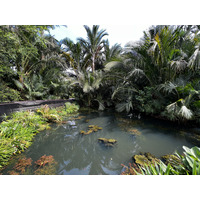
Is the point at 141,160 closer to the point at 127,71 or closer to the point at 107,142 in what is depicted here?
the point at 107,142

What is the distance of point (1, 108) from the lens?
3623 millimetres

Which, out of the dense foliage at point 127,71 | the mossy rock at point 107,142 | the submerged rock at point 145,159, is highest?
the dense foliage at point 127,71

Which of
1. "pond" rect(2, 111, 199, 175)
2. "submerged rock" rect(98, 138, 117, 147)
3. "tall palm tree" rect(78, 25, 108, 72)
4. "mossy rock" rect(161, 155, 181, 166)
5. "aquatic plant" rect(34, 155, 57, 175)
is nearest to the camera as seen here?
"mossy rock" rect(161, 155, 181, 166)

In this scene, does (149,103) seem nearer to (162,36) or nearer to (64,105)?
(162,36)

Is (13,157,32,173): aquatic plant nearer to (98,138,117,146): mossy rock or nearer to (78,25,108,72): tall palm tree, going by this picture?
(98,138,117,146): mossy rock

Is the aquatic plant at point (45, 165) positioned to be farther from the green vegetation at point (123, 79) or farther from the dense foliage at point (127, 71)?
the dense foliage at point (127, 71)

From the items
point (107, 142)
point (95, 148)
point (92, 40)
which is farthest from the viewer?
point (92, 40)

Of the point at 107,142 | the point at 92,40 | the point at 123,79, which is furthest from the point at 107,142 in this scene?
the point at 92,40

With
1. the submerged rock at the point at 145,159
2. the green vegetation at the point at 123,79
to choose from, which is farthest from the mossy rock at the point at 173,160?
the submerged rock at the point at 145,159

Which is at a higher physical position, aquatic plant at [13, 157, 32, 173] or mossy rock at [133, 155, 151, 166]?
aquatic plant at [13, 157, 32, 173]

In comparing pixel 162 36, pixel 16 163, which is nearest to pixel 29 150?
pixel 16 163

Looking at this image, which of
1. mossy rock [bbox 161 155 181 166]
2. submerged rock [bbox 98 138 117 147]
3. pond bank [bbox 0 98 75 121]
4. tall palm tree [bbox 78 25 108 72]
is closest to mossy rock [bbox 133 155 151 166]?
mossy rock [bbox 161 155 181 166]

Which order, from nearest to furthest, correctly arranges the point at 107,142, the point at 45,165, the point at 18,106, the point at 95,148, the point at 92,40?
the point at 45,165 < the point at 95,148 < the point at 107,142 < the point at 18,106 < the point at 92,40

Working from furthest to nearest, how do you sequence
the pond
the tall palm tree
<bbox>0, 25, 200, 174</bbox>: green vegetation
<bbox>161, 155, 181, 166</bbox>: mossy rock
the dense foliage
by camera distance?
the tall palm tree, the dense foliage, <bbox>0, 25, 200, 174</bbox>: green vegetation, the pond, <bbox>161, 155, 181, 166</bbox>: mossy rock
